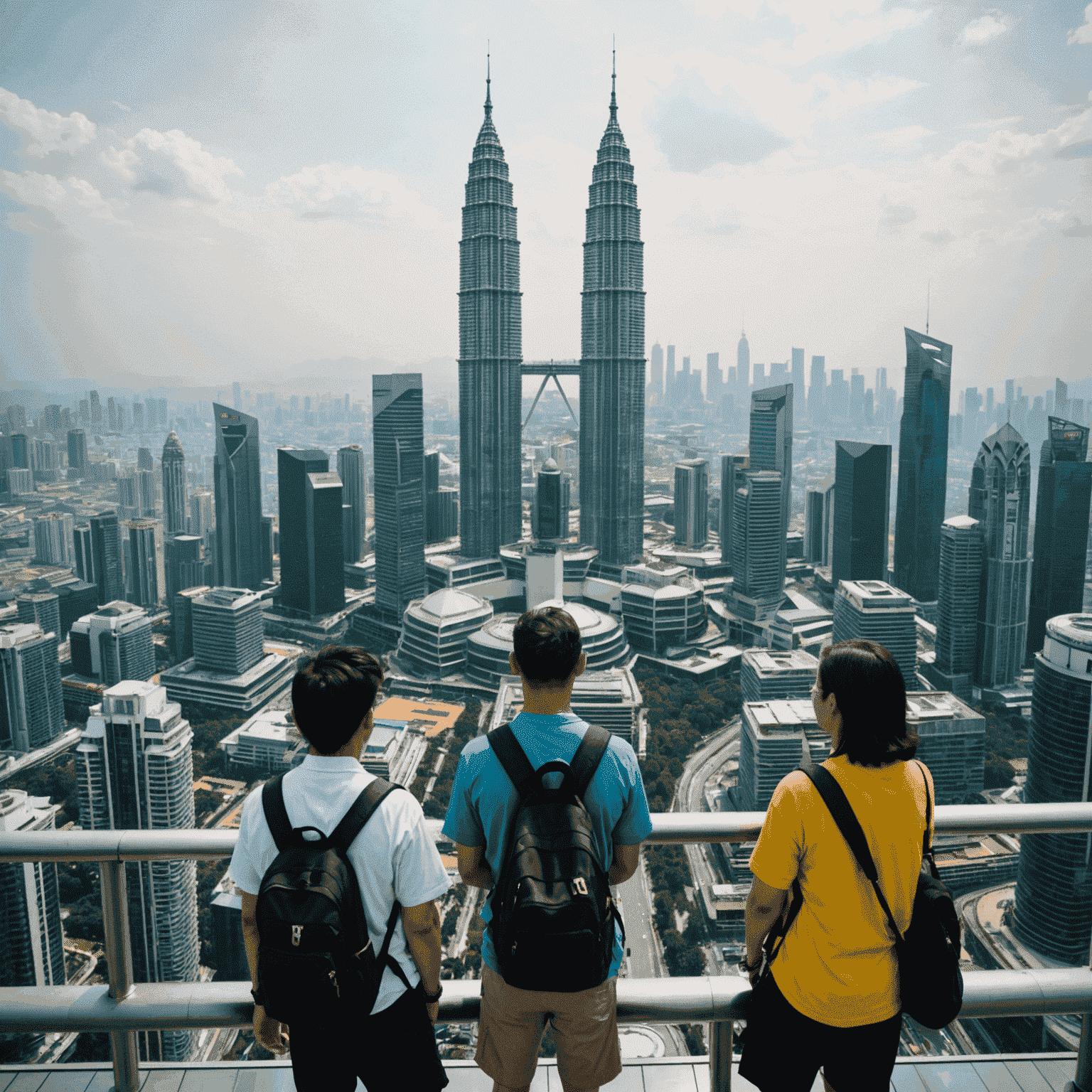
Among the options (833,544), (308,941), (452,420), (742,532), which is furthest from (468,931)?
(452,420)

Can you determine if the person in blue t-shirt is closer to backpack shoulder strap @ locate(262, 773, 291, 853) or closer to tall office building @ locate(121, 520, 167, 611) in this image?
backpack shoulder strap @ locate(262, 773, 291, 853)

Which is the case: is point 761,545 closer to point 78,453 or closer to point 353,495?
point 353,495

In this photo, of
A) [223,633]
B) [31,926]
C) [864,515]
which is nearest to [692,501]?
[864,515]

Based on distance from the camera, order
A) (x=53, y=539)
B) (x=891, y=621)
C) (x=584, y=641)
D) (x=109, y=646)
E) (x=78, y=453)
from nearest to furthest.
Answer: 1. (x=109, y=646)
2. (x=891, y=621)
3. (x=584, y=641)
4. (x=53, y=539)
5. (x=78, y=453)

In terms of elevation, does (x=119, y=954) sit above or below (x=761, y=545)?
above

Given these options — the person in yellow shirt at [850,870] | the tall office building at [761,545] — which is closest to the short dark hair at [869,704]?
the person in yellow shirt at [850,870]

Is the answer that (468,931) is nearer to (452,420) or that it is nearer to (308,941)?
(308,941)
